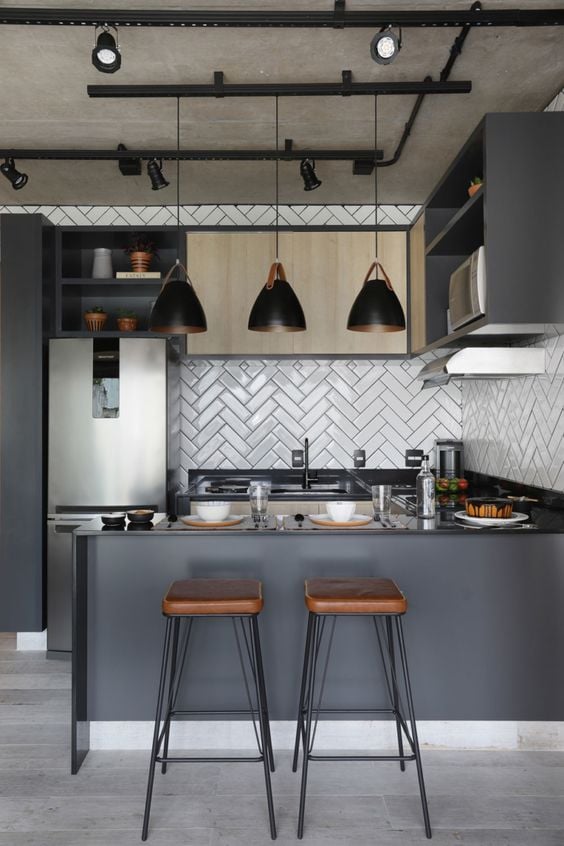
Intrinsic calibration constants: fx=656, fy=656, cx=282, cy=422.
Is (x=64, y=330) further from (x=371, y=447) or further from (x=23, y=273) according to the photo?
(x=371, y=447)

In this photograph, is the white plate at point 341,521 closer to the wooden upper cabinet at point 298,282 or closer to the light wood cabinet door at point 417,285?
the light wood cabinet door at point 417,285

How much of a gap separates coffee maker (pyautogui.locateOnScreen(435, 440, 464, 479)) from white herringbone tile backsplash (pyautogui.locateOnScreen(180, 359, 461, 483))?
9.4 inches

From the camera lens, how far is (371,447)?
189 inches

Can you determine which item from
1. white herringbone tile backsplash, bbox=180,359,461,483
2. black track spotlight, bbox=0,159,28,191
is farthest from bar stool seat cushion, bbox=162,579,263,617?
black track spotlight, bbox=0,159,28,191

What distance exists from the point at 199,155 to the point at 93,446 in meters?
1.84

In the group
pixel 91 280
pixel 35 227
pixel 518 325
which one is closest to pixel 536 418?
pixel 518 325

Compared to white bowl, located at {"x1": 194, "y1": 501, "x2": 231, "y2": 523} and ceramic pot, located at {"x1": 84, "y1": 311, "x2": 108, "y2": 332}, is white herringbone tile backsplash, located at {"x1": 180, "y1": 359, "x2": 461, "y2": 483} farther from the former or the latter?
white bowl, located at {"x1": 194, "y1": 501, "x2": 231, "y2": 523}

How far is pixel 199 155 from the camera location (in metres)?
3.84

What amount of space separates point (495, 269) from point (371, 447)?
232cm

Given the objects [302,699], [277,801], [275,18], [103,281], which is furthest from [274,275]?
[277,801]

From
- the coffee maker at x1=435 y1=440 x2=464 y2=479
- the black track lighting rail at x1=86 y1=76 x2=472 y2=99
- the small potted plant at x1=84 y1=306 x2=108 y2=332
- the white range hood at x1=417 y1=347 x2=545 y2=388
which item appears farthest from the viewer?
the coffee maker at x1=435 y1=440 x2=464 y2=479

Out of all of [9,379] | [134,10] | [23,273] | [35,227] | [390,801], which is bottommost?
[390,801]

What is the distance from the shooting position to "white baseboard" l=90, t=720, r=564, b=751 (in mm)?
2730

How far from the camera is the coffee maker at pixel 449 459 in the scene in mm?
4523
